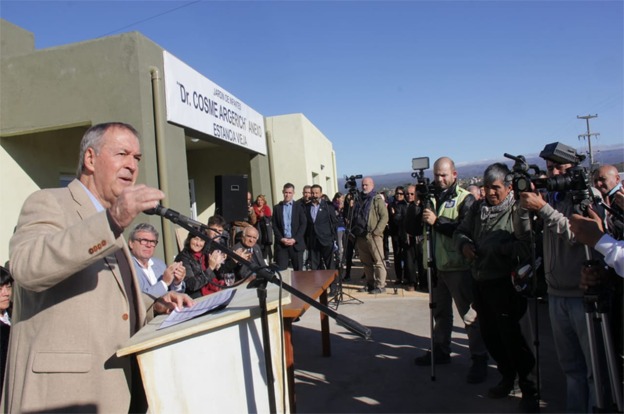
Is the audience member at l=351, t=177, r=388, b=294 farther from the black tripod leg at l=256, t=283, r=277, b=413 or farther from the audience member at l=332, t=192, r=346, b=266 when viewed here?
the black tripod leg at l=256, t=283, r=277, b=413

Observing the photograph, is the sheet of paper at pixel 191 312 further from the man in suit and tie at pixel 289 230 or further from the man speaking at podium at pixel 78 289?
the man in suit and tie at pixel 289 230

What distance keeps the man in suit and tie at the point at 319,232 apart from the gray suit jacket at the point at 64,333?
6.87 m

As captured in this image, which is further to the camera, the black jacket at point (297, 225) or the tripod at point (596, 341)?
the black jacket at point (297, 225)

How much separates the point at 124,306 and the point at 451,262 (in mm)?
3245

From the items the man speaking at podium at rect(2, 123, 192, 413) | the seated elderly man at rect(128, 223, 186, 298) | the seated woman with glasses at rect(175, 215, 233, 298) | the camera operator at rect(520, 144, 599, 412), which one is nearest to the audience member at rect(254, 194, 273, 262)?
the seated woman with glasses at rect(175, 215, 233, 298)

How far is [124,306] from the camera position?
180 centimetres

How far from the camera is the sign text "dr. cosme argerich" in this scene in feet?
24.6

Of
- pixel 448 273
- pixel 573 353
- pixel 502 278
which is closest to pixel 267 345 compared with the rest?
pixel 573 353

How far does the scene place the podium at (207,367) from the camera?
5.70ft

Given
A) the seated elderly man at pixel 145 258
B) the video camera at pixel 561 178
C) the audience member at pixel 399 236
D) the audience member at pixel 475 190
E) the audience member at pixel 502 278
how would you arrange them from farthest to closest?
1. the audience member at pixel 475 190
2. the audience member at pixel 399 236
3. the seated elderly man at pixel 145 258
4. the audience member at pixel 502 278
5. the video camera at pixel 561 178

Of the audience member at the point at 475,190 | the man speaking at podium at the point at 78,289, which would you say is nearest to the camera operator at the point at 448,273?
the man speaking at podium at the point at 78,289

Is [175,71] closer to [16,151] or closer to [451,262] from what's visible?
[16,151]

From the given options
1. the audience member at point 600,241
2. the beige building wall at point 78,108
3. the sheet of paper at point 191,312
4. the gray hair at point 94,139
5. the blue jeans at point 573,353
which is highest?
the beige building wall at point 78,108

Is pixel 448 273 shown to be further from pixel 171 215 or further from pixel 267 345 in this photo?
pixel 171 215
